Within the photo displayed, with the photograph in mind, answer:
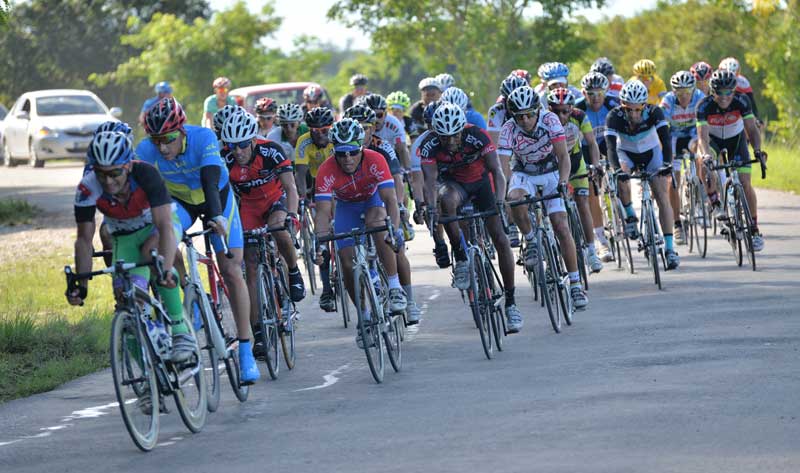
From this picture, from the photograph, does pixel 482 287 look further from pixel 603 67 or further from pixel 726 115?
pixel 603 67

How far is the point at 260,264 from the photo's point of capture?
1177 centimetres

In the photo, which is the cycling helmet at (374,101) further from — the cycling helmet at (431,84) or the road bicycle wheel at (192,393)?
the road bicycle wheel at (192,393)

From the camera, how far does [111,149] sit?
9219 millimetres

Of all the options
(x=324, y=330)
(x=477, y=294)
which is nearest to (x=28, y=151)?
(x=324, y=330)

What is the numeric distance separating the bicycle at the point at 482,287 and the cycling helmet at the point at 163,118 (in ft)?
8.66

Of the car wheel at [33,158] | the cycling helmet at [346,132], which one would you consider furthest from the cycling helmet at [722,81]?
the car wheel at [33,158]

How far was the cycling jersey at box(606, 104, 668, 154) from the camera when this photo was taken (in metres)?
16.2

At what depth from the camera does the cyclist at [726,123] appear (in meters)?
16.9

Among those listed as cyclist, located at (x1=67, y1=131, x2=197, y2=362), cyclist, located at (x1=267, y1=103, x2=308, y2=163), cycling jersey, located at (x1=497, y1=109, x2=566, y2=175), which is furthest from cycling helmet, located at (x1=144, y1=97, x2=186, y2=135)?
cyclist, located at (x1=267, y1=103, x2=308, y2=163)

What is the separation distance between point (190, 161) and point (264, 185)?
75.5 inches

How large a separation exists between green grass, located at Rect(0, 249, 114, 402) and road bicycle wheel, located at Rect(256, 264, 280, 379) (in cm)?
172

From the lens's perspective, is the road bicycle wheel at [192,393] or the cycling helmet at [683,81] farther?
the cycling helmet at [683,81]

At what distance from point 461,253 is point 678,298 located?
2.73 meters

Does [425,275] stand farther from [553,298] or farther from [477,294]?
[477,294]
